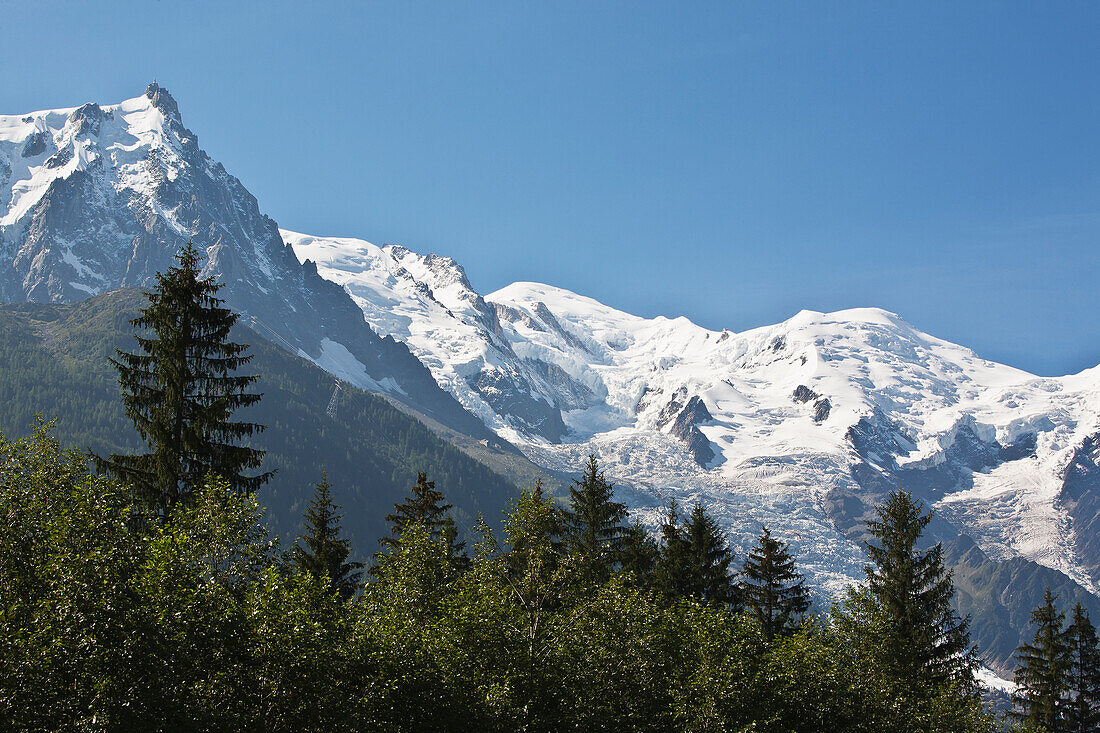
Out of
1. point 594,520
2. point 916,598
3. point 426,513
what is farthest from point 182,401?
A: point 916,598

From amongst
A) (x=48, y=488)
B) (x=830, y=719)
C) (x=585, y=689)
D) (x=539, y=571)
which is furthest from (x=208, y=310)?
(x=830, y=719)

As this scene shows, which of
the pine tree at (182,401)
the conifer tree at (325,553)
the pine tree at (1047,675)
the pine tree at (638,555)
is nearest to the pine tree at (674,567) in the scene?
the pine tree at (638,555)

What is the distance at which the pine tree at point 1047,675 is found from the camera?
46531mm

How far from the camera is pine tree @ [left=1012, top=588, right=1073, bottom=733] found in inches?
1832

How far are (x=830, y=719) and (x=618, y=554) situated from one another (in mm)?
20669

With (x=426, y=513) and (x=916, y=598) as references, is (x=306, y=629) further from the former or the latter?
(x=916, y=598)

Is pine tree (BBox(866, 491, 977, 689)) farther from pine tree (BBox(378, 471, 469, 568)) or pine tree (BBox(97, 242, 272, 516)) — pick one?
pine tree (BBox(97, 242, 272, 516))

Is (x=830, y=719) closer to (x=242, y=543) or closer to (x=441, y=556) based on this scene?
(x=441, y=556)

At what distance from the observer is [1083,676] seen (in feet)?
155

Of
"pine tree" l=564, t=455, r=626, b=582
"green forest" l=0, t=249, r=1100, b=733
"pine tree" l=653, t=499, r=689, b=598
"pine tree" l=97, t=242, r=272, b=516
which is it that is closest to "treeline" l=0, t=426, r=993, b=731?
"green forest" l=0, t=249, r=1100, b=733

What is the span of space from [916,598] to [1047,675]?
38.9 feet

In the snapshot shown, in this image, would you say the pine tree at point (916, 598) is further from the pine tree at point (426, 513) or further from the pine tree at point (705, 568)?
the pine tree at point (426, 513)

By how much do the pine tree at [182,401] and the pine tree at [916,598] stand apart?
27163mm

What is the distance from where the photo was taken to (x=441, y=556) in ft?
110
